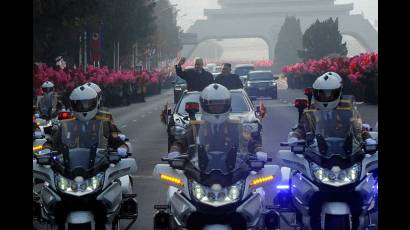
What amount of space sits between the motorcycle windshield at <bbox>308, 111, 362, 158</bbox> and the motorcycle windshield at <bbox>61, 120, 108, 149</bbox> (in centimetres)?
202

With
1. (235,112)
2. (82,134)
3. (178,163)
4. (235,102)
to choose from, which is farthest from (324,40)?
(178,163)

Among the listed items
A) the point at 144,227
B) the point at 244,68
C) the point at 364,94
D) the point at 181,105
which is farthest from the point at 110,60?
the point at 144,227

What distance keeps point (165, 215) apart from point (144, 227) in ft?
5.72

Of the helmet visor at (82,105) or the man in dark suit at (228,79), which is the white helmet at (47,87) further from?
the helmet visor at (82,105)

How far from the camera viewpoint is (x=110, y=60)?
74188mm

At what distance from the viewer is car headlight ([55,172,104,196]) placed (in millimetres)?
8414

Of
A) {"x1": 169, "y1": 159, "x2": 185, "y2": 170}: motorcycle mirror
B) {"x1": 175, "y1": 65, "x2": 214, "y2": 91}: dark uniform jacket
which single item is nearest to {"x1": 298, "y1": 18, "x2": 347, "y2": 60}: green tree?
{"x1": 175, "y1": 65, "x2": 214, "y2": 91}: dark uniform jacket

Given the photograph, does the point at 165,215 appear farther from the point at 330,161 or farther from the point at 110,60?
the point at 110,60

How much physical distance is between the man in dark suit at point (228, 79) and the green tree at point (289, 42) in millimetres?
113855

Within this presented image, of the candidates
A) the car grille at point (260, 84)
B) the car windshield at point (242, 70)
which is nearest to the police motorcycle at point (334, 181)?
the car grille at point (260, 84)

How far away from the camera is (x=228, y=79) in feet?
60.1

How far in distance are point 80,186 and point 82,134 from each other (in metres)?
0.73

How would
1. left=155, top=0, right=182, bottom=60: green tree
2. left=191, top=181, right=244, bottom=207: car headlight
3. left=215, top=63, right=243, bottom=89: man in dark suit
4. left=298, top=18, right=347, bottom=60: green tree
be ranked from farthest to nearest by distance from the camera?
left=155, top=0, right=182, bottom=60: green tree → left=298, top=18, right=347, bottom=60: green tree → left=215, top=63, right=243, bottom=89: man in dark suit → left=191, top=181, right=244, bottom=207: car headlight

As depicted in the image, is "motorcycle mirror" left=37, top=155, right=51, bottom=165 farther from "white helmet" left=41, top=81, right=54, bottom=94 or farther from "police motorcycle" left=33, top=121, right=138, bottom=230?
"white helmet" left=41, top=81, right=54, bottom=94
